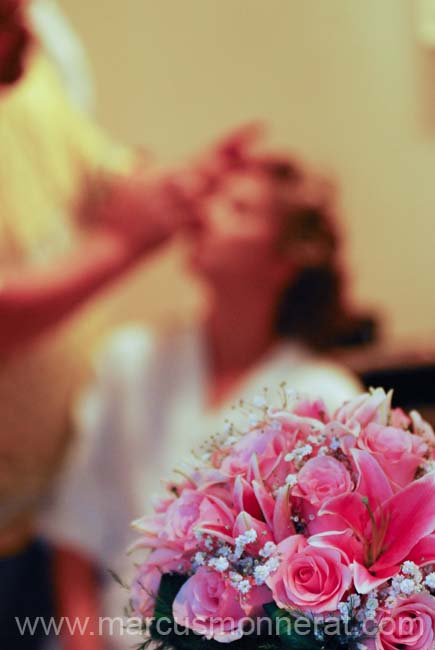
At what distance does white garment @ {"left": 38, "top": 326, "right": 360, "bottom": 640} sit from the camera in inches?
56.3

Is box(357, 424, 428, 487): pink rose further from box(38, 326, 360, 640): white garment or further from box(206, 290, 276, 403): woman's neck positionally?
box(206, 290, 276, 403): woman's neck

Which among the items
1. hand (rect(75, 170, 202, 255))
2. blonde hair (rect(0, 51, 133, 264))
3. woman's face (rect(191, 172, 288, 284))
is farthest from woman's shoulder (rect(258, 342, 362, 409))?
blonde hair (rect(0, 51, 133, 264))

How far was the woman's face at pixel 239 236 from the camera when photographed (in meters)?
1.48

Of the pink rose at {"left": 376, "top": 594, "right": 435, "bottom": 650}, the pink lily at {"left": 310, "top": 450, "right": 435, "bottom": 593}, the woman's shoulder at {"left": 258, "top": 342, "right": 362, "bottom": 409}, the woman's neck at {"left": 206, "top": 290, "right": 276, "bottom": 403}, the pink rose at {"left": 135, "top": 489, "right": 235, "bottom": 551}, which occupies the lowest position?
the pink rose at {"left": 376, "top": 594, "right": 435, "bottom": 650}

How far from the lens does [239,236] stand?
1.49 meters

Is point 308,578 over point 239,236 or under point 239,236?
under

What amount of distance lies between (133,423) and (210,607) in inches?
37.0

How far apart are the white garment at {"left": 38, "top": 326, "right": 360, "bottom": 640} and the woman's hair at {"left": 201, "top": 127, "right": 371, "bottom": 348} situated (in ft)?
0.15

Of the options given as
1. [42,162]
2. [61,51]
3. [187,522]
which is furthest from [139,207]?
[187,522]

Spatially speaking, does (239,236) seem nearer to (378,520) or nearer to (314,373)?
(314,373)

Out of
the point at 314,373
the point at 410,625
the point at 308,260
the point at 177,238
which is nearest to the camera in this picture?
the point at 410,625

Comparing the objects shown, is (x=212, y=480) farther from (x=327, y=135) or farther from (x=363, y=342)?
(x=327, y=135)

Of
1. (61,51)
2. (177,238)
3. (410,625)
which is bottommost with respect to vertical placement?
(410,625)

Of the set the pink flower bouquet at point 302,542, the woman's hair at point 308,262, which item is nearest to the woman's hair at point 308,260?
the woman's hair at point 308,262
